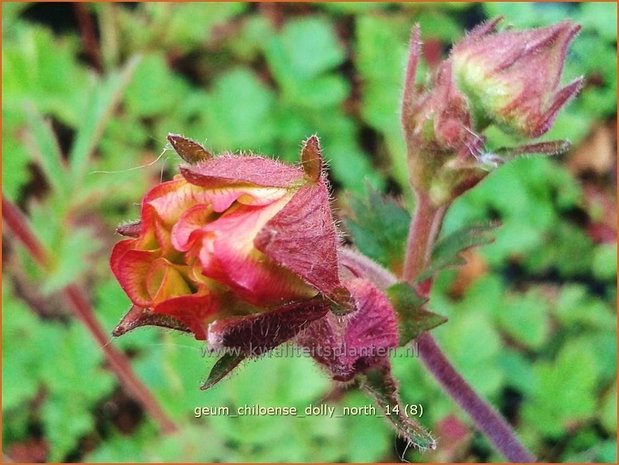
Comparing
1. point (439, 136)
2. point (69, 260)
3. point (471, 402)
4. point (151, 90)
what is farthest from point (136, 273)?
point (151, 90)

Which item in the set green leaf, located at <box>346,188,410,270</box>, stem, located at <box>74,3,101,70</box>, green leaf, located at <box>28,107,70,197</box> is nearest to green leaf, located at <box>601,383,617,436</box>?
green leaf, located at <box>346,188,410,270</box>

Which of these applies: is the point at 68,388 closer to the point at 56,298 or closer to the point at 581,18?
the point at 56,298

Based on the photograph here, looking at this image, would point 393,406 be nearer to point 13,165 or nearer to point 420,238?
point 420,238

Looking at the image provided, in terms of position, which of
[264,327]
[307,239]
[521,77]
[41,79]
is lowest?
[41,79]

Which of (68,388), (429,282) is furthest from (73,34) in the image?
(429,282)

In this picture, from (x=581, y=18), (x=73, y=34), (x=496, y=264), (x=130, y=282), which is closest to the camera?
(x=130, y=282)

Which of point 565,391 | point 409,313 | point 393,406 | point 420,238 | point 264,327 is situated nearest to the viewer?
point 264,327
